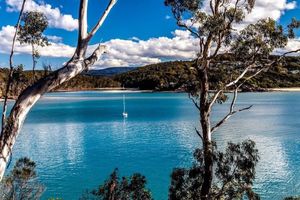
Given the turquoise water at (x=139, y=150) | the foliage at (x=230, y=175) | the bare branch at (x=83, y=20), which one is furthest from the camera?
the turquoise water at (x=139, y=150)

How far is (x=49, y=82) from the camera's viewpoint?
17.2ft

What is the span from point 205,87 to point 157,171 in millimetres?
20149

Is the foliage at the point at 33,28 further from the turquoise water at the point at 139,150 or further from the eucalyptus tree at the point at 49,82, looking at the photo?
the turquoise water at the point at 139,150

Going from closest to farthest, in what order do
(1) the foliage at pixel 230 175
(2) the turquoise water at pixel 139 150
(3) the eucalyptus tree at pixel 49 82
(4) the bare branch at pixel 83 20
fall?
(3) the eucalyptus tree at pixel 49 82 → (4) the bare branch at pixel 83 20 → (1) the foliage at pixel 230 175 → (2) the turquoise water at pixel 139 150

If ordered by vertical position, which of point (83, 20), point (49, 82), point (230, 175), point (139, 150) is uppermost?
point (83, 20)

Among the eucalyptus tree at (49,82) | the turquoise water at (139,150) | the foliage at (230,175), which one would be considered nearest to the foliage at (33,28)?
the eucalyptus tree at (49,82)

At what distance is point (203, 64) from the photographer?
512 inches

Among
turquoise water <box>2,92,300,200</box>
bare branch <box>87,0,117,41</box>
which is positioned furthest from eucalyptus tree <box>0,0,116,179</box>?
turquoise water <box>2,92,300,200</box>

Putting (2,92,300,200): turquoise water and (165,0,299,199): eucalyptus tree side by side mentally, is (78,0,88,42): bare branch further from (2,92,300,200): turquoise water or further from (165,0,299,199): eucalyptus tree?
(2,92,300,200): turquoise water

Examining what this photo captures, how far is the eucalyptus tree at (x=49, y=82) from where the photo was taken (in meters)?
4.98

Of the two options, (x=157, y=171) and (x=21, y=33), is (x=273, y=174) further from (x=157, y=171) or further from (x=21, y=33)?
(x=21, y=33)

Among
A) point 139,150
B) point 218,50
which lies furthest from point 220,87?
point 139,150

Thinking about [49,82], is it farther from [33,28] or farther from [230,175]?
[230,175]

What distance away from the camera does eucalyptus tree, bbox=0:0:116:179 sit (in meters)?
4.98
